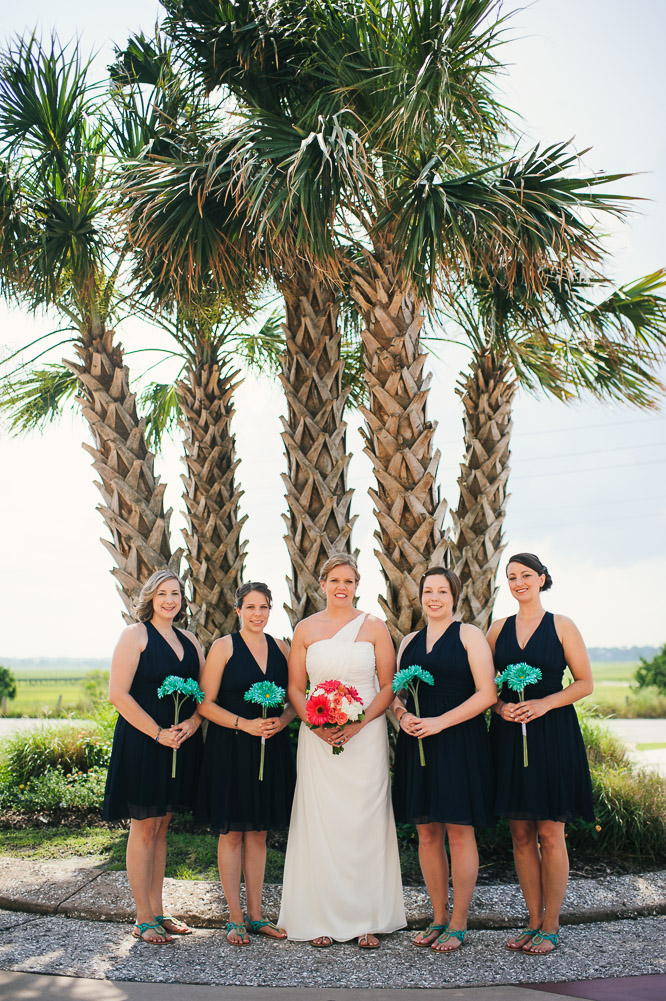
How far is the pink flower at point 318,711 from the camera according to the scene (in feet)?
14.5

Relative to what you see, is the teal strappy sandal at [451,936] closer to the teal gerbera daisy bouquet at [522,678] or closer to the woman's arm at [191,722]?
the teal gerbera daisy bouquet at [522,678]

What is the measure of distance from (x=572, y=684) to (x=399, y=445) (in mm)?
2667

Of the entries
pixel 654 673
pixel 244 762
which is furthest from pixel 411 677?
pixel 654 673

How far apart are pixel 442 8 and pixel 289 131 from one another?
1438 millimetres

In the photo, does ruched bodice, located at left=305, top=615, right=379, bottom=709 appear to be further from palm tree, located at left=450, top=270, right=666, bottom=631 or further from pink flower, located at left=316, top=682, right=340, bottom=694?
palm tree, located at left=450, top=270, right=666, bottom=631

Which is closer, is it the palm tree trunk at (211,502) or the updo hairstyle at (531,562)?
the updo hairstyle at (531,562)

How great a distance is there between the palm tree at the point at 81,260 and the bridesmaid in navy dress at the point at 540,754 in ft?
12.0

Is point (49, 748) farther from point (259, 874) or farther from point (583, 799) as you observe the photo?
point (583, 799)

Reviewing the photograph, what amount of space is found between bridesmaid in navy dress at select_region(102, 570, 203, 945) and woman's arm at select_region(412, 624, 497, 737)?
57.0 inches

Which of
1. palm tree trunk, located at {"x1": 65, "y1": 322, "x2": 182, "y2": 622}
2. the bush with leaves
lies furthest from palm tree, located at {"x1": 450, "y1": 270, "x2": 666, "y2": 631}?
the bush with leaves

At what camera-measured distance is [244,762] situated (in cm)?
465

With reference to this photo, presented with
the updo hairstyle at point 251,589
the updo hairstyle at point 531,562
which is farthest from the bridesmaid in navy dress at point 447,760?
the updo hairstyle at point 251,589

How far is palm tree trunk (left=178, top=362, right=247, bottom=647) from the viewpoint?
7875 millimetres

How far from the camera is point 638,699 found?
27672 millimetres
